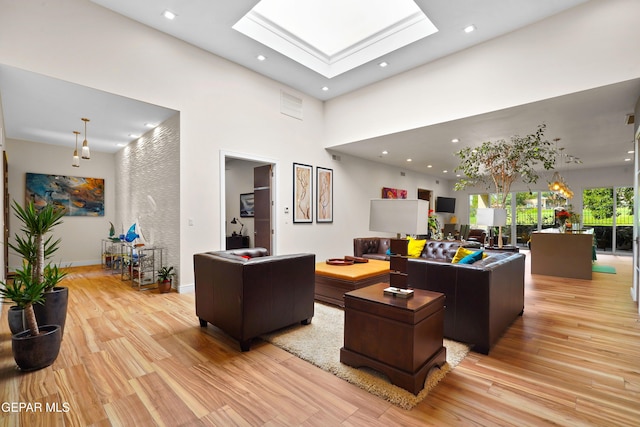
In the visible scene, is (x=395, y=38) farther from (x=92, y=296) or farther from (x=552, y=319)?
(x=92, y=296)

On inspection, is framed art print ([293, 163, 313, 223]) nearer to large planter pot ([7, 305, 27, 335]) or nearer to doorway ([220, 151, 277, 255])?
doorway ([220, 151, 277, 255])

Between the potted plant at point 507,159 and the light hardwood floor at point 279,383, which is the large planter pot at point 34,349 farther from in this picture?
the potted plant at point 507,159

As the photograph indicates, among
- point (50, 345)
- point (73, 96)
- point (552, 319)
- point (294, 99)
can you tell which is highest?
point (294, 99)

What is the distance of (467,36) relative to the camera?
4387 mm

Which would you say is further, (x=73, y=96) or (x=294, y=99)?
(x=294, y=99)

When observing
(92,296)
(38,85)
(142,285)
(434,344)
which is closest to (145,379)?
(434,344)

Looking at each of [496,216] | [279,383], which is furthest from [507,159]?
[279,383]

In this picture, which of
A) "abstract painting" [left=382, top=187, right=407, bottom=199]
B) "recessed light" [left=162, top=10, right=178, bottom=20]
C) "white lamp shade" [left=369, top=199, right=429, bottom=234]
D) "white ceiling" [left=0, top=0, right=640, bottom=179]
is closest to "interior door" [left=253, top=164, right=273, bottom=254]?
"white ceiling" [left=0, top=0, right=640, bottom=179]

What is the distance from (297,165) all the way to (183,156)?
2399 millimetres

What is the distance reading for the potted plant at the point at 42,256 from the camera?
241 cm

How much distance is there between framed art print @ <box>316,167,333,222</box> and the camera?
6848 millimetres

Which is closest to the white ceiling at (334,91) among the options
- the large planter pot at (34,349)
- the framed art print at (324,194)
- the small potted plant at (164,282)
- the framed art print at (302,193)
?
the framed art print at (324,194)

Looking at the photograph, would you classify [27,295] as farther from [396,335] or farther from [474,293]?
[474,293]
